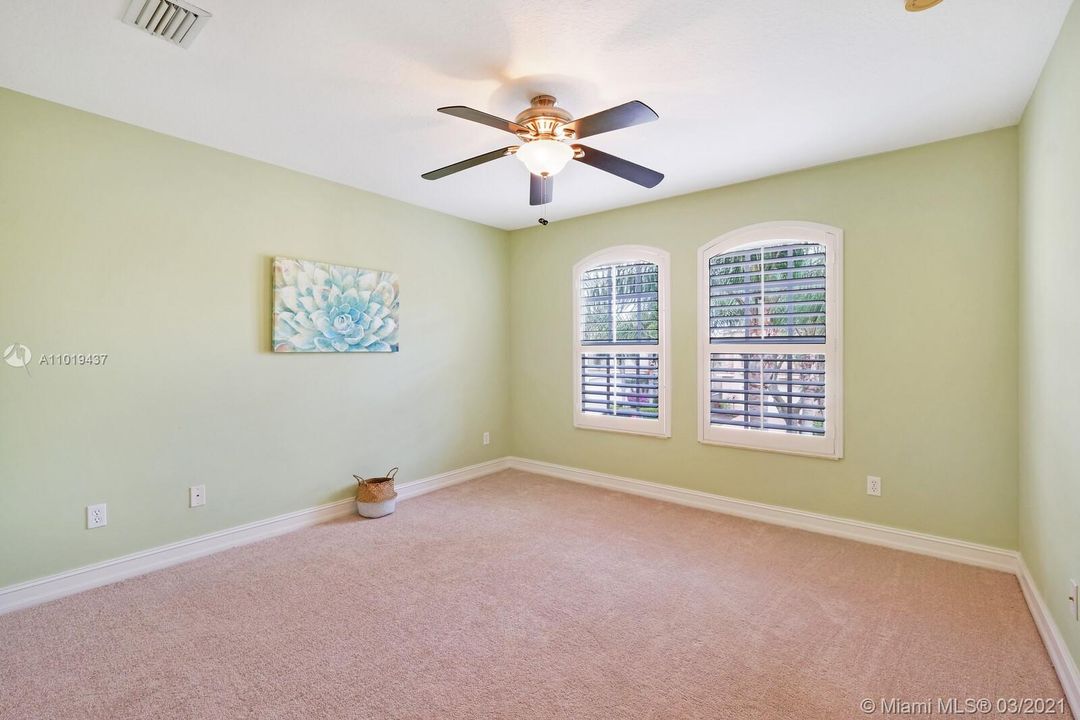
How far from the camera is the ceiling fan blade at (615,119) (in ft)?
6.51

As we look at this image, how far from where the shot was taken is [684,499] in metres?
4.07

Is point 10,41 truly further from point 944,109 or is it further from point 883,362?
point 883,362

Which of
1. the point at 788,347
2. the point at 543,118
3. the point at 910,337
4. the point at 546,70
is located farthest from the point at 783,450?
the point at 546,70

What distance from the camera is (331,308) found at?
371cm

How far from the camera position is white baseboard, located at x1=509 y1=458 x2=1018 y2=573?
290 centimetres

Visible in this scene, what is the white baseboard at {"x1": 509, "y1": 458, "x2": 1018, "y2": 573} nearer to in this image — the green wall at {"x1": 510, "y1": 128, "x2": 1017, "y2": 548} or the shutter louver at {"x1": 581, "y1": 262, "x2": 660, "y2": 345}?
the green wall at {"x1": 510, "y1": 128, "x2": 1017, "y2": 548}

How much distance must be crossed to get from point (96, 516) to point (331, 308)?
182cm

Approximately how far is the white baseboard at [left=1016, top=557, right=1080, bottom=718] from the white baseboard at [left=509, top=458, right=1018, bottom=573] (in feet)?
0.91

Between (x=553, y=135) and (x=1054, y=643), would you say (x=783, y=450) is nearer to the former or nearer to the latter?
(x=1054, y=643)

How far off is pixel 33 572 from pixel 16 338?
119 cm

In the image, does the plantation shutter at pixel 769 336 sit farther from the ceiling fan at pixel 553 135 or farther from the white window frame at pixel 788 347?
the ceiling fan at pixel 553 135

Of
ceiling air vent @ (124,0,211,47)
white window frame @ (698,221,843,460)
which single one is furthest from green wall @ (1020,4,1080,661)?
ceiling air vent @ (124,0,211,47)

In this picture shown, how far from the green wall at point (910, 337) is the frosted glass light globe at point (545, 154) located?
6.40ft

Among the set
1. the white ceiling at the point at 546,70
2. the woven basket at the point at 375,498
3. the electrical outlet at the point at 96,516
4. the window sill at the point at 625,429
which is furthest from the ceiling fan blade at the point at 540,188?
the electrical outlet at the point at 96,516
